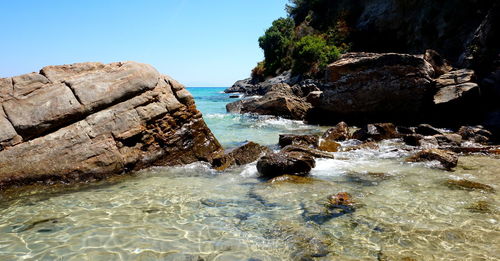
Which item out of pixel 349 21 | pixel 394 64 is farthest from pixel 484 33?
pixel 349 21

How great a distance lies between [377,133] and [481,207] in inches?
338

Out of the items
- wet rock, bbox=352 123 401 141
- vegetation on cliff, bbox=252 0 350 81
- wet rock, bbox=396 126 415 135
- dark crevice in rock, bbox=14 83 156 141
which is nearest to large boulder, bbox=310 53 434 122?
wet rock, bbox=396 126 415 135

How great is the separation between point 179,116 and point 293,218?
6440mm

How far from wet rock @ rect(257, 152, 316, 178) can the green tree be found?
49.9 m

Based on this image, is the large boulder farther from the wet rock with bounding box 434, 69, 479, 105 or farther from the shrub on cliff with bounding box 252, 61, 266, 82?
the shrub on cliff with bounding box 252, 61, 266, 82

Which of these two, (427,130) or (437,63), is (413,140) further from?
(437,63)

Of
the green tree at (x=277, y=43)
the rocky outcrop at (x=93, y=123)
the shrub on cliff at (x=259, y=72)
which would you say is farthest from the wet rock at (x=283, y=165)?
the shrub on cliff at (x=259, y=72)

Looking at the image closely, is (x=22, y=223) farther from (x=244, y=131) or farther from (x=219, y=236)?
(x=244, y=131)

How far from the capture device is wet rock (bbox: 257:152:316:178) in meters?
9.05

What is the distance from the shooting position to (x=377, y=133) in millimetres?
14641

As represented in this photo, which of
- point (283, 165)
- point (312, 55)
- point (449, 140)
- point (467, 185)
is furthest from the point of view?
point (312, 55)

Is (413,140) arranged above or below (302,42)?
below

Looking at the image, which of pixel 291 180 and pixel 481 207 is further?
pixel 291 180

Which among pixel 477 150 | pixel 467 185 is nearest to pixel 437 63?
pixel 477 150
